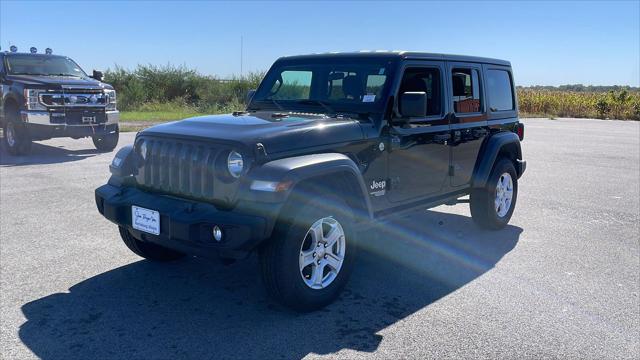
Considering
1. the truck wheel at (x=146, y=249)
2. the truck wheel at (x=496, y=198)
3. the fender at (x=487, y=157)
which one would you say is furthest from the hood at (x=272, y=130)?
the truck wheel at (x=496, y=198)

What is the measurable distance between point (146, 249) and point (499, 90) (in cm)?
421

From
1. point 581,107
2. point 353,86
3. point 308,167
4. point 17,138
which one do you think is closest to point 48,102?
point 17,138

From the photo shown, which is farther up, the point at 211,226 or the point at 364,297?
the point at 211,226

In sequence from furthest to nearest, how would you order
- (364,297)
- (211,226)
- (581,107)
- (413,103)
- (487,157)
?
(581,107), (487,157), (413,103), (364,297), (211,226)

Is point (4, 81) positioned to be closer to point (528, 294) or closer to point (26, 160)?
point (26, 160)

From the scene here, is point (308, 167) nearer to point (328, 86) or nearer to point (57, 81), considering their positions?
point (328, 86)

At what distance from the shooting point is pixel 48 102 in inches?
432

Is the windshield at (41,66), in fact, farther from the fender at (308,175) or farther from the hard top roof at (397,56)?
the fender at (308,175)

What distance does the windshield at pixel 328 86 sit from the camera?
4805 mm

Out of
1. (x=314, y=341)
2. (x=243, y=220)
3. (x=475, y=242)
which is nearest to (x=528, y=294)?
(x=475, y=242)

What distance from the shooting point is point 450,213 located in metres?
7.32

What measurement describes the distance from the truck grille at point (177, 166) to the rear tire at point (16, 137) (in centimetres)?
806

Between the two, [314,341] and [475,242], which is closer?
[314,341]

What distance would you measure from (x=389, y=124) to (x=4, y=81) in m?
9.87
